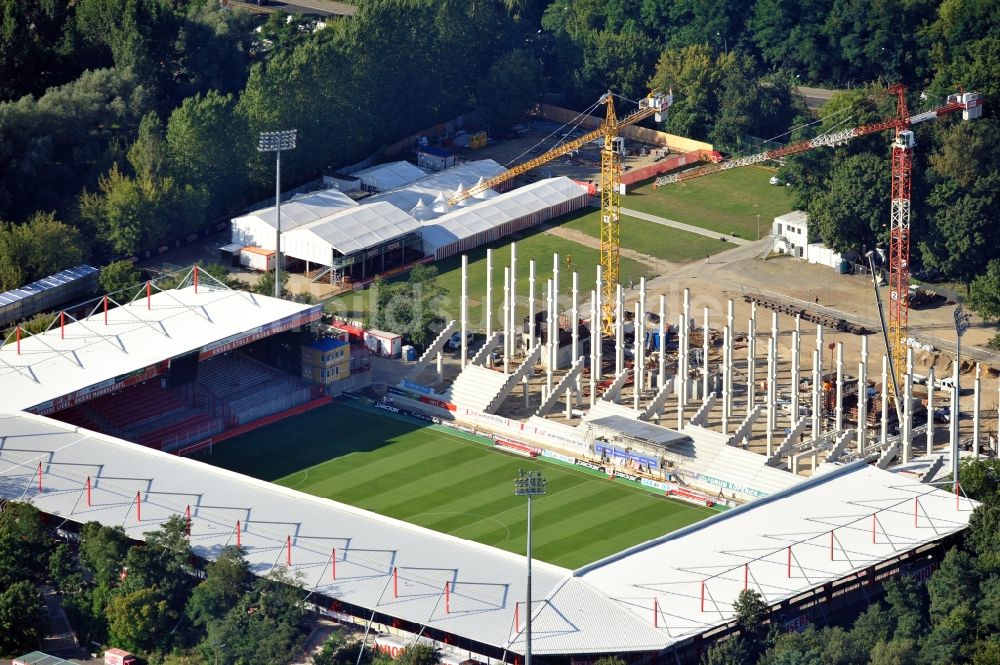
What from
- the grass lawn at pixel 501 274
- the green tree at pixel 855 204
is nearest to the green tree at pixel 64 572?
the grass lawn at pixel 501 274

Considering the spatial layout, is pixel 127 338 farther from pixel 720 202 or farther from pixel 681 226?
pixel 720 202

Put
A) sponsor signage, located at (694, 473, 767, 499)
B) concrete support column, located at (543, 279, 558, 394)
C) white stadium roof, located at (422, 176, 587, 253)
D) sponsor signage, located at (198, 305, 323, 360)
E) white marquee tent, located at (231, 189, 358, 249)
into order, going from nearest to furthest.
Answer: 1. sponsor signage, located at (694, 473, 767, 499)
2. sponsor signage, located at (198, 305, 323, 360)
3. concrete support column, located at (543, 279, 558, 394)
4. white marquee tent, located at (231, 189, 358, 249)
5. white stadium roof, located at (422, 176, 587, 253)

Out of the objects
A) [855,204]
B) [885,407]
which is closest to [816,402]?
[885,407]

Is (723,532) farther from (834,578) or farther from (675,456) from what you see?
(675,456)

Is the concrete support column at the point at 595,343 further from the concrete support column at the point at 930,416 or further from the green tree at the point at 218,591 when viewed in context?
the green tree at the point at 218,591

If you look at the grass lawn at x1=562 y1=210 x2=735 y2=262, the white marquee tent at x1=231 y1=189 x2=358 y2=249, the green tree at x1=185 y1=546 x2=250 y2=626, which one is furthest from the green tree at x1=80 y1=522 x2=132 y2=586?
the grass lawn at x1=562 y1=210 x2=735 y2=262

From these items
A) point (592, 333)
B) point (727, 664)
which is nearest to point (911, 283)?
point (592, 333)

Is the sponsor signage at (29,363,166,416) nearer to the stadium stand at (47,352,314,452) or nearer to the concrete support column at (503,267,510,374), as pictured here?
the stadium stand at (47,352,314,452)
